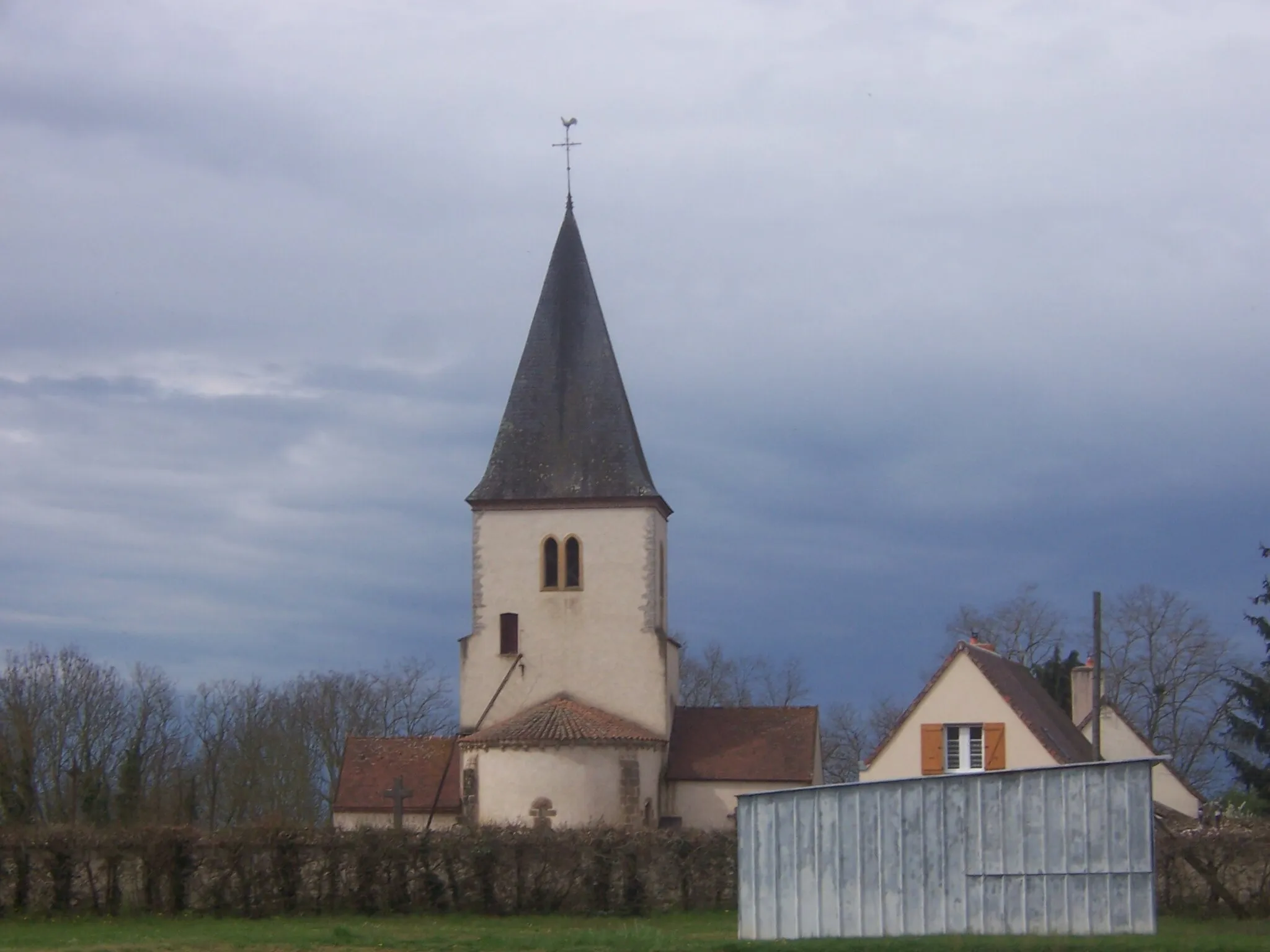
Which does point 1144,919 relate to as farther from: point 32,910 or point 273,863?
point 32,910

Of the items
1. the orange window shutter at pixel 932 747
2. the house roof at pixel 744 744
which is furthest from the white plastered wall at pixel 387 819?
the orange window shutter at pixel 932 747

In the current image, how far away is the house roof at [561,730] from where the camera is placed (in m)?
42.0

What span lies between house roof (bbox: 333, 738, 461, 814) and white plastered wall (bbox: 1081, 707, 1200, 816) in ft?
63.8

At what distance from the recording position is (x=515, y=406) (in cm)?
4784

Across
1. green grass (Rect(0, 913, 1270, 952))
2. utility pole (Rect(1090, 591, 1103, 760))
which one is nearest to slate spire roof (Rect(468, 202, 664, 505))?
utility pole (Rect(1090, 591, 1103, 760))

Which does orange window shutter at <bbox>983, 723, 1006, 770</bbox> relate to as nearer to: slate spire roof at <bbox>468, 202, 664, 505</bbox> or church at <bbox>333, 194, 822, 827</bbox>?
church at <bbox>333, 194, 822, 827</bbox>

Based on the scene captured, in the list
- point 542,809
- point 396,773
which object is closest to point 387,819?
point 396,773

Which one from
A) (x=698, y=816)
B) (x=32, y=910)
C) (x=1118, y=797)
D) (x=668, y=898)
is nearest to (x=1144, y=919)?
(x=1118, y=797)

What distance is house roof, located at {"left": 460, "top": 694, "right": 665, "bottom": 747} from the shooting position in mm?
42031

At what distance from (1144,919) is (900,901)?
10.7 ft

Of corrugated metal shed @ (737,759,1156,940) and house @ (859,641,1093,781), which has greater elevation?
house @ (859,641,1093,781)

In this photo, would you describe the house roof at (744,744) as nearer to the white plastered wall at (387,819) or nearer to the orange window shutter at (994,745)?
the orange window shutter at (994,745)

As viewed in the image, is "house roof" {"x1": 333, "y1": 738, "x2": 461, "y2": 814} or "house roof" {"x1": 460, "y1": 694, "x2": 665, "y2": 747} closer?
"house roof" {"x1": 460, "y1": 694, "x2": 665, "y2": 747}

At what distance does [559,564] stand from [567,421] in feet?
13.3
